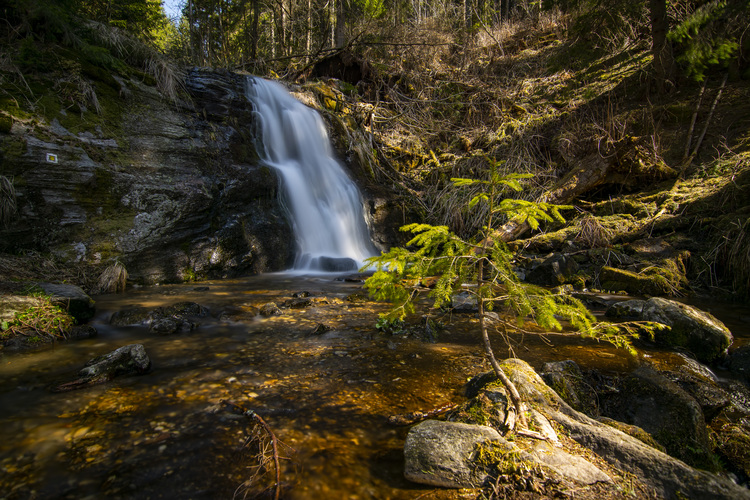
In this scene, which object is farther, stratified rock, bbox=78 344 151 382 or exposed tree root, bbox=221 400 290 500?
stratified rock, bbox=78 344 151 382

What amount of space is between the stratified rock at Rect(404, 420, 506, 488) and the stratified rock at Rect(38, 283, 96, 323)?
412cm

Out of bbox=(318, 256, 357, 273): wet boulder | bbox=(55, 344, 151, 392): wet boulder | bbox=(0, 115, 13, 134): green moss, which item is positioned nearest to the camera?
bbox=(55, 344, 151, 392): wet boulder

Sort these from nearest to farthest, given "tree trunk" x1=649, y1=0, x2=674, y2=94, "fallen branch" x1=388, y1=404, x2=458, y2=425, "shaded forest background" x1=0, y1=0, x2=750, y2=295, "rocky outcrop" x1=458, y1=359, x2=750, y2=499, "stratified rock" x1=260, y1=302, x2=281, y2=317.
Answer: "rocky outcrop" x1=458, y1=359, x2=750, y2=499
"fallen branch" x1=388, y1=404, x2=458, y2=425
"stratified rock" x1=260, y1=302, x2=281, y2=317
"shaded forest background" x1=0, y1=0, x2=750, y2=295
"tree trunk" x1=649, y1=0, x2=674, y2=94

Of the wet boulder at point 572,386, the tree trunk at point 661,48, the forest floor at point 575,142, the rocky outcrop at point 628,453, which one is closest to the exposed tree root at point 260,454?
the rocky outcrop at point 628,453

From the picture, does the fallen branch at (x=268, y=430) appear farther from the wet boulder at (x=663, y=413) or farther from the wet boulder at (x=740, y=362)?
the wet boulder at (x=740, y=362)

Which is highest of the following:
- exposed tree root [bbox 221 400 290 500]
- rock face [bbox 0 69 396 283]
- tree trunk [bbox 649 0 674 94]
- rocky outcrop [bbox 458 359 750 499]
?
tree trunk [bbox 649 0 674 94]

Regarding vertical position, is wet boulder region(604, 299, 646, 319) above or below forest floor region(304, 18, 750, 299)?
below

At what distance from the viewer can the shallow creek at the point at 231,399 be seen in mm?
1604

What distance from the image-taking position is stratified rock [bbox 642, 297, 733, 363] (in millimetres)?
3219

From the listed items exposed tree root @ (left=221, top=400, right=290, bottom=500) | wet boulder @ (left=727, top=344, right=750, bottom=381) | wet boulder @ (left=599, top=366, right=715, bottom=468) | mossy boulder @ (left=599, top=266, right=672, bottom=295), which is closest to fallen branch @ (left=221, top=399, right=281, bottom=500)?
exposed tree root @ (left=221, top=400, right=290, bottom=500)

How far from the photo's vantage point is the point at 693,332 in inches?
131

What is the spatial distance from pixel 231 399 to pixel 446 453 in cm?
151

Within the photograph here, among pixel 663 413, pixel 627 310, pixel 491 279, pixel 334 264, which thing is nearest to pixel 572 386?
pixel 663 413

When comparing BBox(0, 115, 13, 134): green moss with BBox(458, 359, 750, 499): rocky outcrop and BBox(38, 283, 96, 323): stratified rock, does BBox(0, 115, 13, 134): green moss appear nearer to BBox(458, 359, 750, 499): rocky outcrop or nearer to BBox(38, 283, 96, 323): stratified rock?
BBox(38, 283, 96, 323): stratified rock
